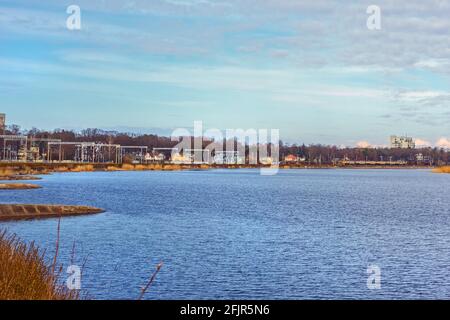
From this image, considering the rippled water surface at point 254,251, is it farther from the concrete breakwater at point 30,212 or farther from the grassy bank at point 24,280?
the grassy bank at point 24,280

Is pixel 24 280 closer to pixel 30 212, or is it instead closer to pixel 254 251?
pixel 254 251

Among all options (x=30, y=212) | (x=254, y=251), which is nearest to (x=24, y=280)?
(x=254, y=251)

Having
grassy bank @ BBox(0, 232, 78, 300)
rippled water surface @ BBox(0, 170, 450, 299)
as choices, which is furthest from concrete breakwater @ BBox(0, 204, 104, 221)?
grassy bank @ BBox(0, 232, 78, 300)

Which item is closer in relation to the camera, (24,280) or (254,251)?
(24,280)

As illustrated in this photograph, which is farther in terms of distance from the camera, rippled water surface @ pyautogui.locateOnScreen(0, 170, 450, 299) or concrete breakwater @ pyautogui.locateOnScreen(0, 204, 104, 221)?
concrete breakwater @ pyautogui.locateOnScreen(0, 204, 104, 221)

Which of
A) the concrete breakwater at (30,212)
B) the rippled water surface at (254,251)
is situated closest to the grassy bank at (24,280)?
the rippled water surface at (254,251)

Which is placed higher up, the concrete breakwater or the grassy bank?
the grassy bank

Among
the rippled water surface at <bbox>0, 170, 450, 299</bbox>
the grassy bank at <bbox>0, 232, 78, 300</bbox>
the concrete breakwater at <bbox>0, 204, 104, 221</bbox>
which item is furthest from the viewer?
the concrete breakwater at <bbox>0, 204, 104, 221</bbox>

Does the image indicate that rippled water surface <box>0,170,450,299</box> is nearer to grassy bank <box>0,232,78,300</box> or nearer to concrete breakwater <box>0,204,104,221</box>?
concrete breakwater <box>0,204,104,221</box>

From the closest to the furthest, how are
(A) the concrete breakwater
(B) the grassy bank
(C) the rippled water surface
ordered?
(B) the grassy bank < (C) the rippled water surface < (A) the concrete breakwater

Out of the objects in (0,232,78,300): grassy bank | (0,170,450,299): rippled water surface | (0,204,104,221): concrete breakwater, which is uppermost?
(0,232,78,300): grassy bank

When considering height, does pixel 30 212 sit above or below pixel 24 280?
below
